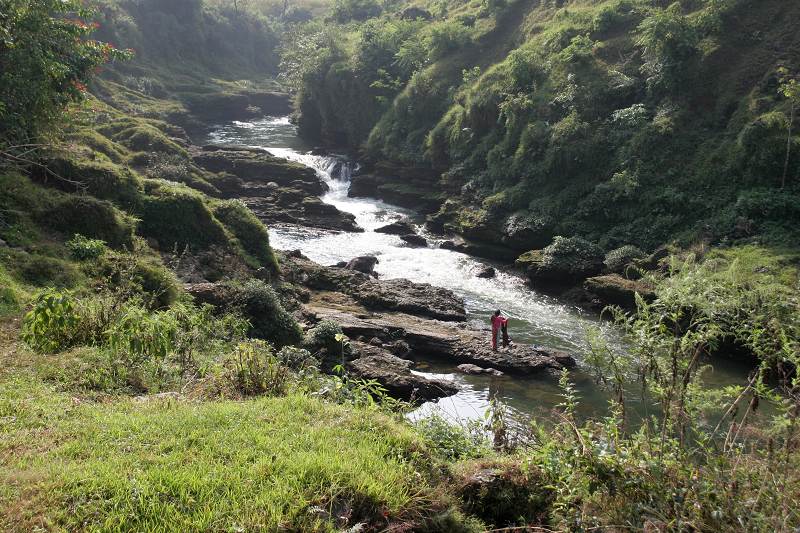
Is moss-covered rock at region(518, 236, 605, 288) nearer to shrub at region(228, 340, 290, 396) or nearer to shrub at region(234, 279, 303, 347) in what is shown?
shrub at region(234, 279, 303, 347)

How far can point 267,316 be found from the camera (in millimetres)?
13867

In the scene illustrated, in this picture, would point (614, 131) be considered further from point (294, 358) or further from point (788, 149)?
point (294, 358)

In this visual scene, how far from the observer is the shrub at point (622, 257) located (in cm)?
2139

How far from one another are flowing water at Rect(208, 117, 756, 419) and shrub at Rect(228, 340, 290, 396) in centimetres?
239

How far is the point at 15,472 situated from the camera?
449 cm

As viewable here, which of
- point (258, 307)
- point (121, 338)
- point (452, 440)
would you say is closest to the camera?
point (452, 440)

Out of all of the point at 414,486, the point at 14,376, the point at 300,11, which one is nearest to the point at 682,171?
the point at 414,486

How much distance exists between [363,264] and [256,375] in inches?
625

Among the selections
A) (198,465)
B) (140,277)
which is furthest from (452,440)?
(140,277)

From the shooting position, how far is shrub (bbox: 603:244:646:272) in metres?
21.4

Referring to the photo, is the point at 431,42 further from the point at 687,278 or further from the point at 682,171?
the point at 687,278

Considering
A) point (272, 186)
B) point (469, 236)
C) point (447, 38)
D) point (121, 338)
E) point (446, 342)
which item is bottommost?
point (446, 342)

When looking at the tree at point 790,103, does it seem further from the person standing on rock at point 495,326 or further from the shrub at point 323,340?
the shrub at point 323,340

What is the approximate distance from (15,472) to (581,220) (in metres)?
23.8
